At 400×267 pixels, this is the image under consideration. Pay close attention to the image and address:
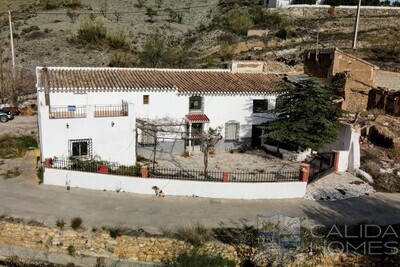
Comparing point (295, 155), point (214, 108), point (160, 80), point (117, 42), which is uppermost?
point (117, 42)

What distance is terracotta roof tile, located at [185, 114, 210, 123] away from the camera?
22812mm

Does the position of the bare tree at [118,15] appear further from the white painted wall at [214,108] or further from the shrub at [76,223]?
the shrub at [76,223]

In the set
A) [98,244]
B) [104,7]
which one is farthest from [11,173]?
[104,7]

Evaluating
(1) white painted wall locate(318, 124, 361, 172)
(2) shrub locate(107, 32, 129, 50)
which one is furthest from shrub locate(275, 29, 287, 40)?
(1) white painted wall locate(318, 124, 361, 172)

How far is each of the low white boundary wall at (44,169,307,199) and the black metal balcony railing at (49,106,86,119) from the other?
325 centimetres

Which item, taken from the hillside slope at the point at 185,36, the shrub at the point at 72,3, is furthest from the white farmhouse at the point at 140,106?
the shrub at the point at 72,3

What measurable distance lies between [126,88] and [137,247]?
33.7 ft

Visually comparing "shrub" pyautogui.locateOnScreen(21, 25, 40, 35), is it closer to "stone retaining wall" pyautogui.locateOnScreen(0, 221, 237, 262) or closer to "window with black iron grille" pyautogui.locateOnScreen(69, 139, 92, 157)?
"window with black iron grille" pyautogui.locateOnScreen(69, 139, 92, 157)

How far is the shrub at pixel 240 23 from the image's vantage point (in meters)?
52.5

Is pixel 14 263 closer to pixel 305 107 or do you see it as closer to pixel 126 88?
pixel 126 88

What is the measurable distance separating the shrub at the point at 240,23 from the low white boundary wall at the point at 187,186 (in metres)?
37.6

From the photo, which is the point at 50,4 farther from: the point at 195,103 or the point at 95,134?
the point at 95,134

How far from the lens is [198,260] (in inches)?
529

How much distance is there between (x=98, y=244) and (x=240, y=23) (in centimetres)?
4429
